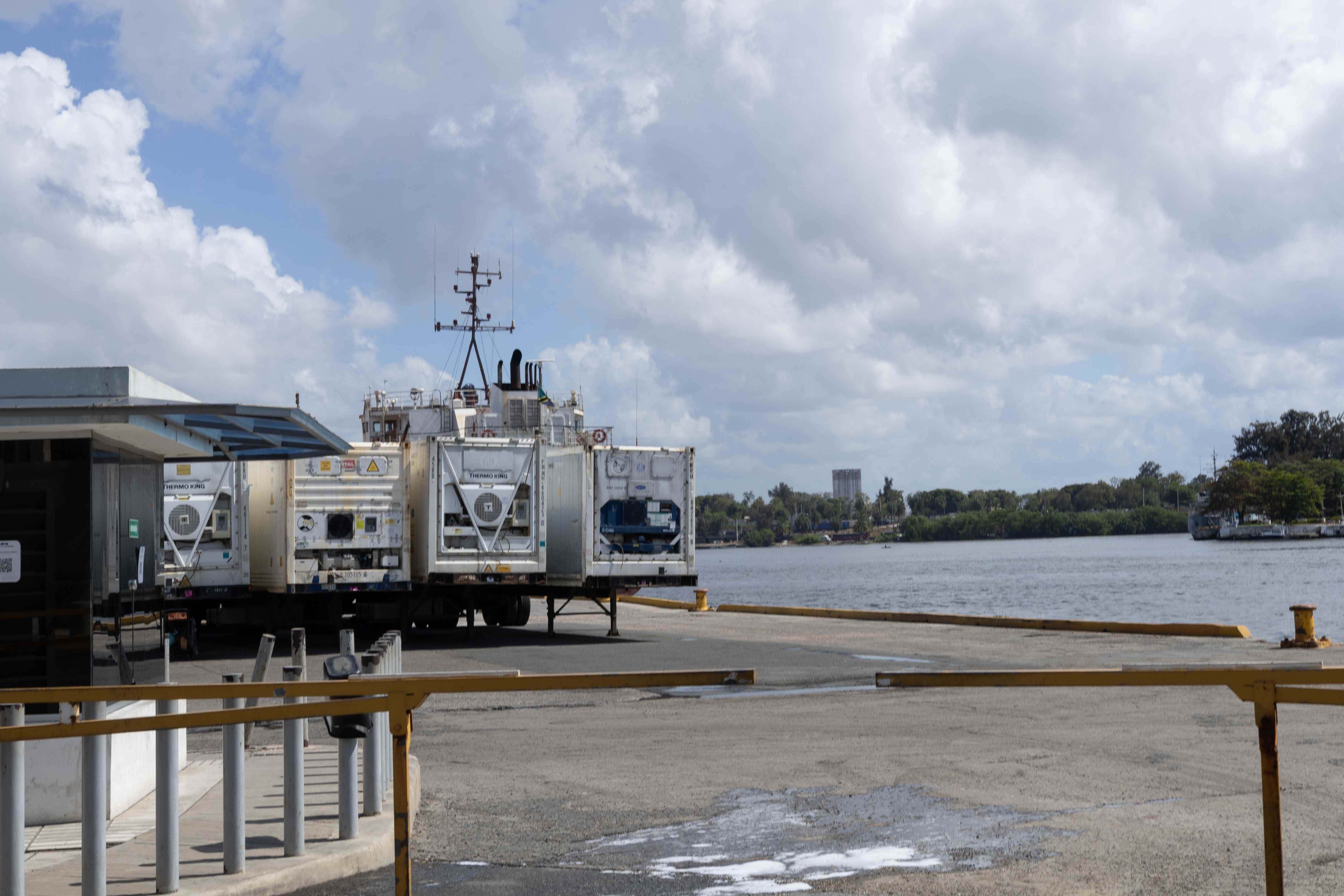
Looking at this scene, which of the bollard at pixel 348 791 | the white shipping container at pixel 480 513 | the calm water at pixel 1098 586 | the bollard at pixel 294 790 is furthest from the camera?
the calm water at pixel 1098 586

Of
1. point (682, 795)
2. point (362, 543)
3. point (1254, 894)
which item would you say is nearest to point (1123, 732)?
point (682, 795)

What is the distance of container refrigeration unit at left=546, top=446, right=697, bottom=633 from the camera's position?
24.5m

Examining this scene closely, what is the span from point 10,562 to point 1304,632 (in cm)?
1898

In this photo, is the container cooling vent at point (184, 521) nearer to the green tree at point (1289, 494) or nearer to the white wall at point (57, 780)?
the white wall at point (57, 780)

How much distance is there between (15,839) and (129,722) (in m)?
0.86

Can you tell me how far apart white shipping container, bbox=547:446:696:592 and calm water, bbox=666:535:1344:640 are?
1579 centimetres

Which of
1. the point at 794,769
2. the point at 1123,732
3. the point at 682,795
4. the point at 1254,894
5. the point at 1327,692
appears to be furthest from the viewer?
the point at 1123,732

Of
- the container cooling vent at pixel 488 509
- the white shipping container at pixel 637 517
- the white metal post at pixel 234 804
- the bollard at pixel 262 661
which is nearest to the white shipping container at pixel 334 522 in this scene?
the container cooling vent at pixel 488 509

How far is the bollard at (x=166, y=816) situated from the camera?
609 centimetres

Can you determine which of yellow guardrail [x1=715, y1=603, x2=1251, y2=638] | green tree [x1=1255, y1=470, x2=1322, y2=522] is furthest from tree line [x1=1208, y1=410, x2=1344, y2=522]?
yellow guardrail [x1=715, y1=603, x2=1251, y2=638]

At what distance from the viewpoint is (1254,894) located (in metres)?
6.16

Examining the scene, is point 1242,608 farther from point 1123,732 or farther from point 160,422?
point 160,422

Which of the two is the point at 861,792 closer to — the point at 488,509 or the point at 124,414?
the point at 124,414

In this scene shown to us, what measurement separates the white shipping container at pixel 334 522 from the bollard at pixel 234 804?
1674 cm
